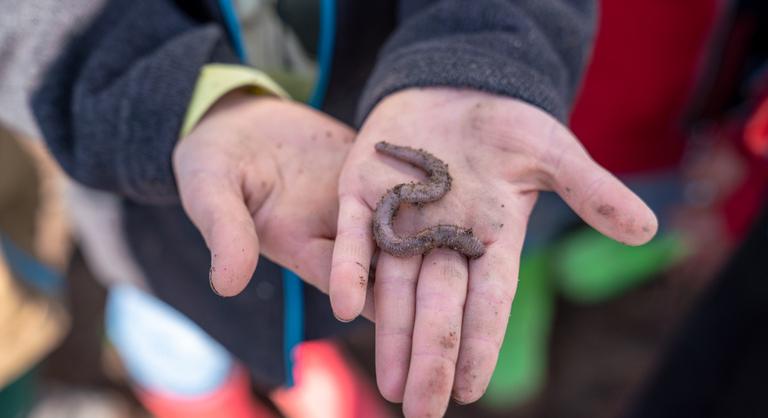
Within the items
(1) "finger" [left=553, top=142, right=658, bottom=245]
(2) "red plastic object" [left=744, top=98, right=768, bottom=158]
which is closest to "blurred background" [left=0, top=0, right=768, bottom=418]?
(2) "red plastic object" [left=744, top=98, right=768, bottom=158]

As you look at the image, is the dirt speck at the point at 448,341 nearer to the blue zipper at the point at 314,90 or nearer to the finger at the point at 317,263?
the finger at the point at 317,263

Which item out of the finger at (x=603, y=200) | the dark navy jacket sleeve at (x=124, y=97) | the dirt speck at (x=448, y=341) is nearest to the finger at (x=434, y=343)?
the dirt speck at (x=448, y=341)

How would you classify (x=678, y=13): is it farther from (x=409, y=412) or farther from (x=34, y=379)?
(x=34, y=379)

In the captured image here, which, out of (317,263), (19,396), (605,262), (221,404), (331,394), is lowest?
(221,404)

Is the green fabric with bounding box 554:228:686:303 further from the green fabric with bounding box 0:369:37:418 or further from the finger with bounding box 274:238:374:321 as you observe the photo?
the green fabric with bounding box 0:369:37:418

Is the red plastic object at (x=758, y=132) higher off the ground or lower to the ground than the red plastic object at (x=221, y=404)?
higher

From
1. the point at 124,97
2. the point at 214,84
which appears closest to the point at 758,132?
the point at 214,84

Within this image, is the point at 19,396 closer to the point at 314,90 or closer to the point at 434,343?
the point at 314,90
